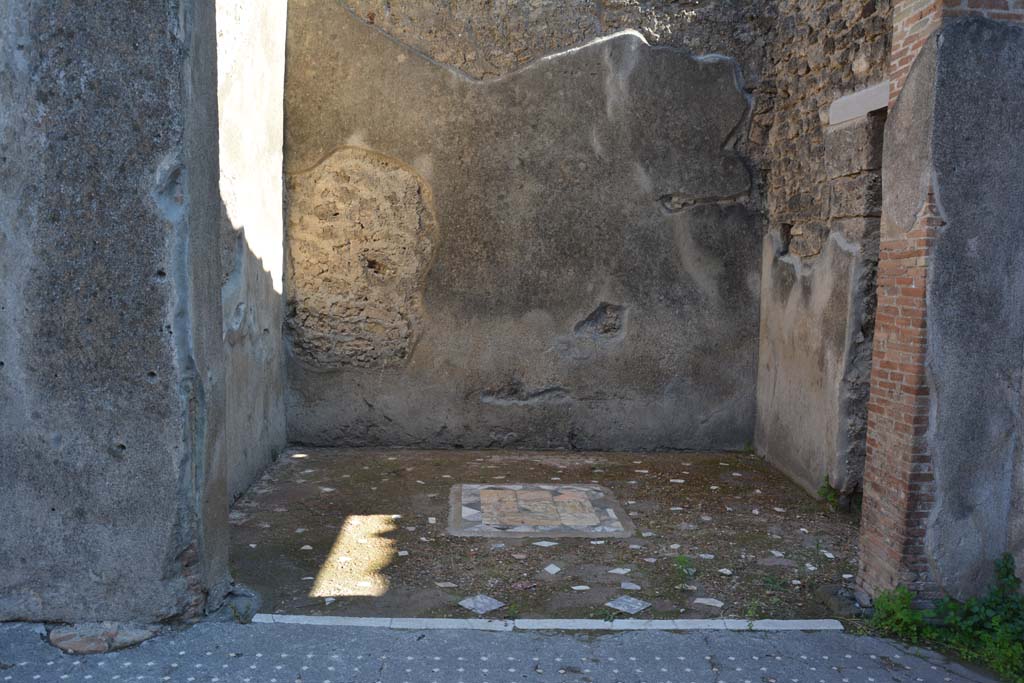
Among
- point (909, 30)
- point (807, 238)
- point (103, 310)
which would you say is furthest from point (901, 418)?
point (103, 310)

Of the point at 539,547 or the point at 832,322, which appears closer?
the point at 539,547

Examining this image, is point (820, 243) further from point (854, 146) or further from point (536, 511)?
→ point (536, 511)

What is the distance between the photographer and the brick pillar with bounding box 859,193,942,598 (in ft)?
11.2

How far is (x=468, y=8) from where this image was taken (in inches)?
253

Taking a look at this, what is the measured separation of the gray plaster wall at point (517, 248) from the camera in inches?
254

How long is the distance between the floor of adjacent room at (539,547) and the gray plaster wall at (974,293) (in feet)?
2.32

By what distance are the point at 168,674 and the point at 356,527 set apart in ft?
5.89

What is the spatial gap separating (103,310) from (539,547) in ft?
8.23

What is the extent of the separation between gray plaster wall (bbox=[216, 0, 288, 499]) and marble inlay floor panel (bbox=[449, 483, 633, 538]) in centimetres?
146

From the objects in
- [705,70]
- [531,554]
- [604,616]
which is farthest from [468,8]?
[604,616]

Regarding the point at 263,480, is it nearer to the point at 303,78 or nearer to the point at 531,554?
the point at 531,554

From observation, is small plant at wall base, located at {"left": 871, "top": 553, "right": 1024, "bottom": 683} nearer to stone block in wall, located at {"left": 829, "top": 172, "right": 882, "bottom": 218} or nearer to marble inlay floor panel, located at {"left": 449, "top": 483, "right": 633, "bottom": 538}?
marble inlay floor panel, located at {"left": 449, "top": 483, "right": 633, "bottom": 538}

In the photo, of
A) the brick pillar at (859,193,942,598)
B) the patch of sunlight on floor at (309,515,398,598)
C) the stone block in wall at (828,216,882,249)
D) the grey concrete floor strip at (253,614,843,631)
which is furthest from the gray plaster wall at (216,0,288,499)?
the stone block in wall at (828,216,882,249)

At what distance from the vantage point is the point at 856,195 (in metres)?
5.02
